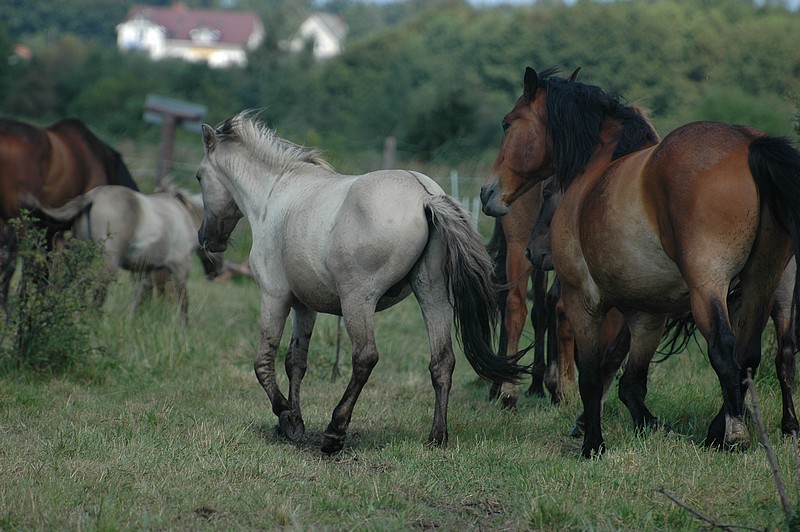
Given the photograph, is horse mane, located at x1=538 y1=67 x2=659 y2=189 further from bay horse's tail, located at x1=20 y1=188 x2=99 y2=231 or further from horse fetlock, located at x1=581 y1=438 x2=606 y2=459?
bay horse's tail, located at x1=20 y1=188 x2=99 y2=231

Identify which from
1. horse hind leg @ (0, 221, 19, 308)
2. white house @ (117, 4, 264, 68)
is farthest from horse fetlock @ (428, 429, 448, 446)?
white house @ (117, 4, 264, 68)

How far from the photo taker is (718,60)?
40906 millimetres

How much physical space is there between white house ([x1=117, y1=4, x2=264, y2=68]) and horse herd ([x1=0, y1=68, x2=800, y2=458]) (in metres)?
84.4

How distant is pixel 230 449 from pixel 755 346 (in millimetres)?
2825

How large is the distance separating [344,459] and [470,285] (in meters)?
1.17

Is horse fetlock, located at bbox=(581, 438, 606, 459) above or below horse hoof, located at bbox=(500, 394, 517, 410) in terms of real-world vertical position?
above

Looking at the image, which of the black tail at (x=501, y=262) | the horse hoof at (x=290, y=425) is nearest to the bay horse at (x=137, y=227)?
the black tail at (x=501, y=262)

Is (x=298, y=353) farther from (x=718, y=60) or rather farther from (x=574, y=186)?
(x=718, y=60)

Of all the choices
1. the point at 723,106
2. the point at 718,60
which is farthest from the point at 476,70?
the point at 723,106

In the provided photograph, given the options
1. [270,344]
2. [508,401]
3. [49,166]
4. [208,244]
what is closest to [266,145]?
[208,244]

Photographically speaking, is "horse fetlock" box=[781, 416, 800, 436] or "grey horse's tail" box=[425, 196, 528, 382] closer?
"grey horse's tail" box=[425, 196, 528, 382]

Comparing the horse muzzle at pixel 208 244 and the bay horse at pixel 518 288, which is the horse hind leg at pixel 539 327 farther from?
the horse muzzle at pixel 208 244

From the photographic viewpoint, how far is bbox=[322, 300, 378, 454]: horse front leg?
5180 mm

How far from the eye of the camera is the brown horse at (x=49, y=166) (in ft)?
31.8
